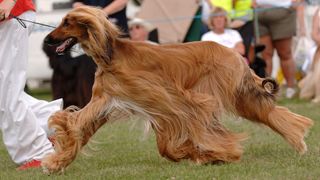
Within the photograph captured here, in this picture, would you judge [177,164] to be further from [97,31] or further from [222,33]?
[222,33]

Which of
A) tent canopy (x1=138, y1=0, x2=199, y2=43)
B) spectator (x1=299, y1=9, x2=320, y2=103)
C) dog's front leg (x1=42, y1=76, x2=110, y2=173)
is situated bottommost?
tent canopy (x1=138, y1=0, x2=199, y2=43)

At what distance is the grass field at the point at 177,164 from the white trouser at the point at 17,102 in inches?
8.8

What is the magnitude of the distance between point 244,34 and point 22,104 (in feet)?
20.3

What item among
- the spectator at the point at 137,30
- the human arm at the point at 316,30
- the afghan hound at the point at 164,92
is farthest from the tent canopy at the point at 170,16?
the afghan hound at the point at 164,92

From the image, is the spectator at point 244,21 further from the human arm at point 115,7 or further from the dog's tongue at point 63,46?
the dog's tongue at point 63,46

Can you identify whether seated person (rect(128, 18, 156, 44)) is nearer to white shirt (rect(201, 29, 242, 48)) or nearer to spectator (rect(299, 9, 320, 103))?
white shirt (rect(201, 29, 242, 48))

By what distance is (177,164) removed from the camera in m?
5.98

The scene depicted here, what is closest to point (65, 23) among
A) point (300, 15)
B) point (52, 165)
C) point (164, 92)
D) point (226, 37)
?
point (164, 92)

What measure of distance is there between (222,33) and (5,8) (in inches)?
229

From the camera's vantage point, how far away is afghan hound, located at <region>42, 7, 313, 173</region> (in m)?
5.55

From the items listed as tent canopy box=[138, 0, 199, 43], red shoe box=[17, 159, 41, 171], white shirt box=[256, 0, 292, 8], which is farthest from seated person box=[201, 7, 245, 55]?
red shoe box=[17, 159, 41, 171]

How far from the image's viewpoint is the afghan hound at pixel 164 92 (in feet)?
18.2

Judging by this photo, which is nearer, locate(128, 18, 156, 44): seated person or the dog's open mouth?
the dog's open mouth

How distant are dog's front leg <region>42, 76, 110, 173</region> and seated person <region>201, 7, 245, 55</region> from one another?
19.0 feet
